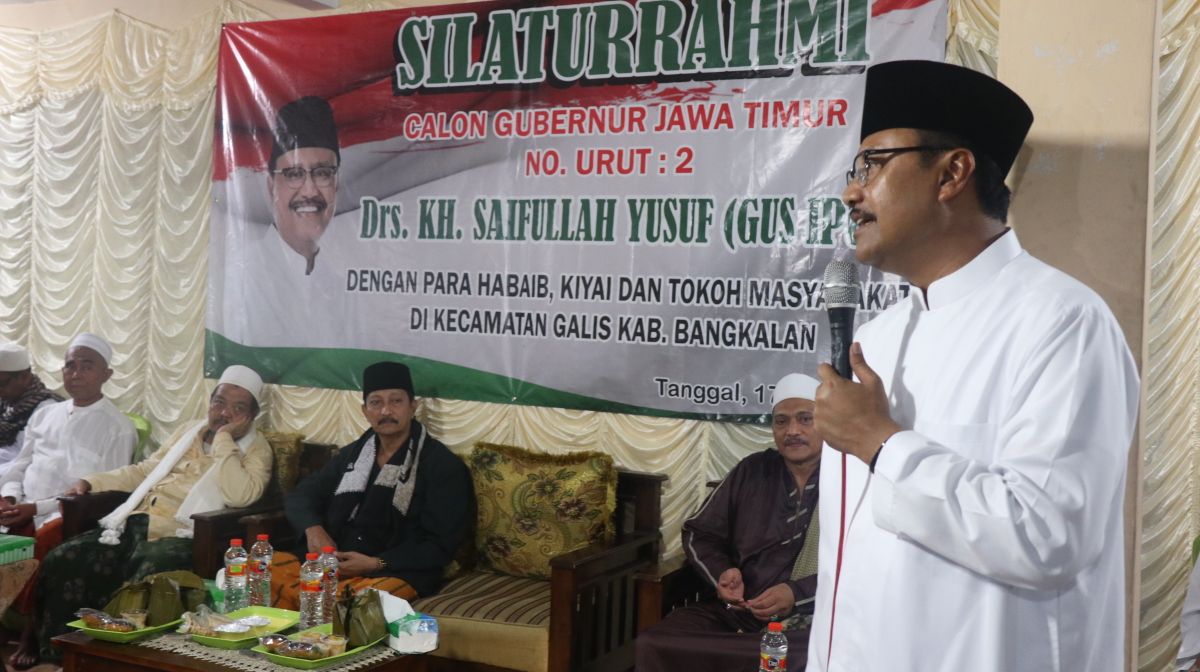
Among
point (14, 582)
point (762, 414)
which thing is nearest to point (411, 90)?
point (762, 414)

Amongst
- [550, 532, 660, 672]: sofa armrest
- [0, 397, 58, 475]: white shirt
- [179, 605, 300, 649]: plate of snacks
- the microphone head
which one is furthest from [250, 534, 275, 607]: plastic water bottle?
the microphone head

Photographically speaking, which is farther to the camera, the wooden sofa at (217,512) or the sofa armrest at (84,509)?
the sofa armrest at (84,509)

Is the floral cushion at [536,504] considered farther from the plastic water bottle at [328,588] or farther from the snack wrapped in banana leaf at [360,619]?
the snack wrapped in banana leaf at [360,619]

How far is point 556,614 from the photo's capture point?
3.48m

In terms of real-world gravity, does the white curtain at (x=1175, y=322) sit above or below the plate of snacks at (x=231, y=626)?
above

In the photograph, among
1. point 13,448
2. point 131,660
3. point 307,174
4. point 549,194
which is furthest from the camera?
point 13,448

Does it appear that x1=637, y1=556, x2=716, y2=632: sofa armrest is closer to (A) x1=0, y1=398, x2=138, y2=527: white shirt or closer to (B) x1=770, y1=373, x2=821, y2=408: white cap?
(B) x1=770, y1=373, x2=821, y2=408: white cap

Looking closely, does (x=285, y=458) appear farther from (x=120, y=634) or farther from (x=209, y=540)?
(x=120, y=634)

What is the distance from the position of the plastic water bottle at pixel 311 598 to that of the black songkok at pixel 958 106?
7.60ft

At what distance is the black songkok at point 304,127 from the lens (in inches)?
184

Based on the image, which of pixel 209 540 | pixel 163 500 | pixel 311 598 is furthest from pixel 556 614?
pixel 163 500

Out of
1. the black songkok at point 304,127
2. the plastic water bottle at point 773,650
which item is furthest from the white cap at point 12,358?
the plastic water bottle at point 773,650

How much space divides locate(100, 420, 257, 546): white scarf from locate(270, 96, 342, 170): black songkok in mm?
1173

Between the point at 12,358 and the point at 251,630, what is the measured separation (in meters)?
2.68
